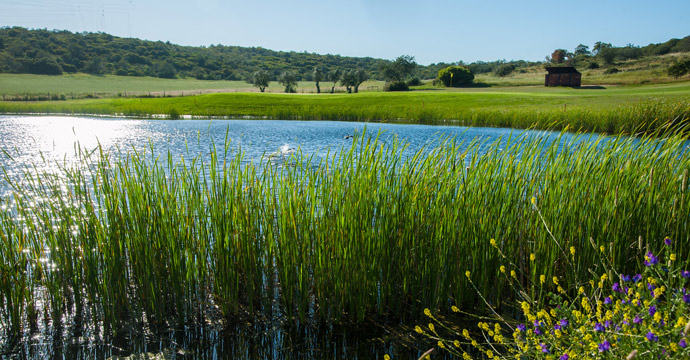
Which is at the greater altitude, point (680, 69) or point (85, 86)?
point (85, 86)

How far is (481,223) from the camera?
3.38m

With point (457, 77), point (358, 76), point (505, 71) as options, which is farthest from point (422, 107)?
point (505, 71)

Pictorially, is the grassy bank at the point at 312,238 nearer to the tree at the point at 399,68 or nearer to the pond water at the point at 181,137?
the pond water at the point at 181,137

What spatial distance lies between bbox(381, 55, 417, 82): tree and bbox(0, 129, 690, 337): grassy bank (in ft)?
229

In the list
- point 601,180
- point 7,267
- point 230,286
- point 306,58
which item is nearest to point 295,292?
point 230,286

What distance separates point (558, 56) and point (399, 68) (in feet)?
134

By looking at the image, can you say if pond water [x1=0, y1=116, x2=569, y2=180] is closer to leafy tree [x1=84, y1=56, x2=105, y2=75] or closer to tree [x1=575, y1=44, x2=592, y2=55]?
→ leafy tree [x1=84, y1=56, x2=105, y2=75]

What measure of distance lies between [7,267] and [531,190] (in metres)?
3.95

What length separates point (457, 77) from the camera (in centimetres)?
6450

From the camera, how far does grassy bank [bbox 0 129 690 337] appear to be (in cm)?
318

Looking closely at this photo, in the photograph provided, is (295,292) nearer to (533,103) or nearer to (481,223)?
(481,223)

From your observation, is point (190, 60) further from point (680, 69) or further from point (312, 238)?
point (312, 238)

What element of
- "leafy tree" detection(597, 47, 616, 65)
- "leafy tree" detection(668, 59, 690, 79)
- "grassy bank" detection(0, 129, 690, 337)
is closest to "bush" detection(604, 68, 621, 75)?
"leafy tree" detection(597, 47, 616, 65)

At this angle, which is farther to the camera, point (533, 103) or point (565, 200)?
point (533, 103)
